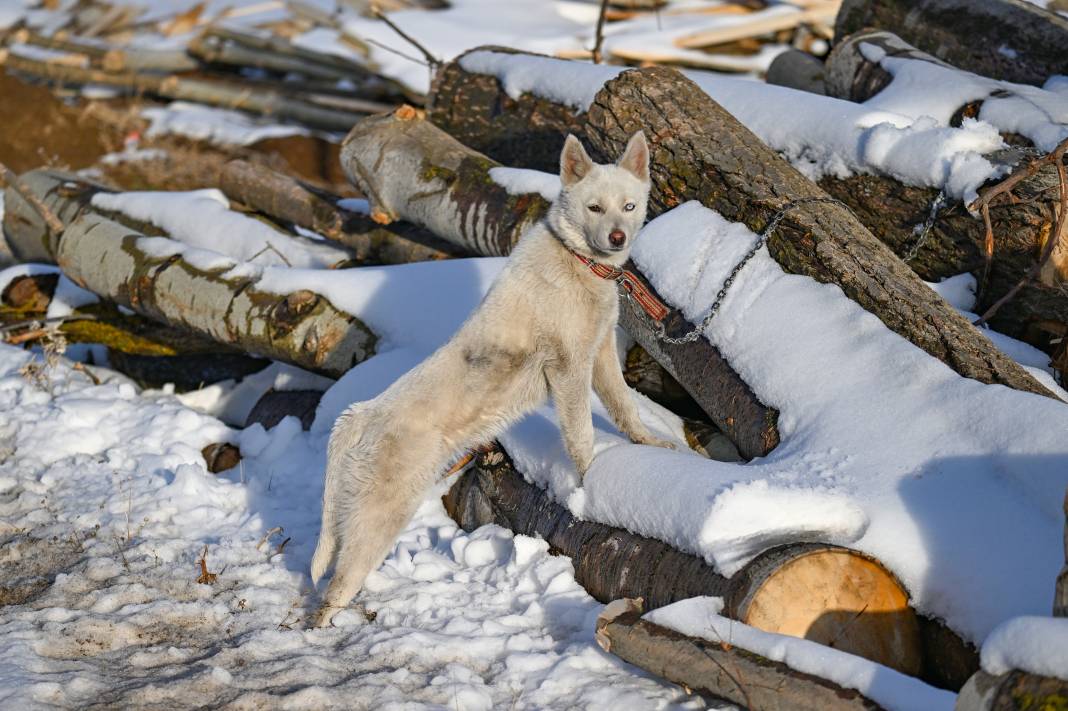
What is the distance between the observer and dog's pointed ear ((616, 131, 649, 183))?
5141mm

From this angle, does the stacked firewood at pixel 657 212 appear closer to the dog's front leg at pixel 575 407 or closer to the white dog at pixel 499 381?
the dog's front leg at pixel 575 407

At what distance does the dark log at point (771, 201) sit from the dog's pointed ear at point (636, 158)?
818 mm

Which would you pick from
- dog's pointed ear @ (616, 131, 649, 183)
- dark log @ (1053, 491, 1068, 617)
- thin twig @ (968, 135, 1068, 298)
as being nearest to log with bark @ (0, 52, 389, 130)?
dog's pointed ear @ (616, 131, 649, 183)

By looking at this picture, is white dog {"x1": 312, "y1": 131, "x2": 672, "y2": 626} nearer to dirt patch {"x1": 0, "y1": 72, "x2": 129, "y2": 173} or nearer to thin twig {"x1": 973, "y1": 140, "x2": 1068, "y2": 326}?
thin twig {"x1": 973, "y1": 140, "x2": 1068, "y2": 326}

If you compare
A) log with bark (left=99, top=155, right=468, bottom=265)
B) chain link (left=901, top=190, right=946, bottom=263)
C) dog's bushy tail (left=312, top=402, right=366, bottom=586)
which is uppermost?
chain link (left=901, top=190, right=946, bottom=263)

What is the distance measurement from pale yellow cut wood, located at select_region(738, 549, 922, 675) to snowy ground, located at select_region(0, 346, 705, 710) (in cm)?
49

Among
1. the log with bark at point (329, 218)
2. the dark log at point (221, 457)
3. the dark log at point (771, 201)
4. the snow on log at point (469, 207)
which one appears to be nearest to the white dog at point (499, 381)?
the snow on log at point (469, 207)

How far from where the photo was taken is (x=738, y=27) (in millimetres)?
16750

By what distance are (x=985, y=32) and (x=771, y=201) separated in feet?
14.2

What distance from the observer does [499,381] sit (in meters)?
4.88

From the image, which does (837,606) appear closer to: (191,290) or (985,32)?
(191,290)

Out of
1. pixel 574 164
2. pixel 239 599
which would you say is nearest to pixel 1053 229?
pixel 574 164

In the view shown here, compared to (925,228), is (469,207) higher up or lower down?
lower down

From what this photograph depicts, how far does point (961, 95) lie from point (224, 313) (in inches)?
213
